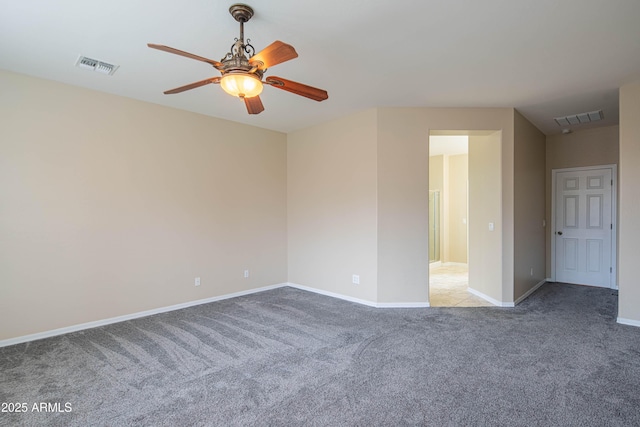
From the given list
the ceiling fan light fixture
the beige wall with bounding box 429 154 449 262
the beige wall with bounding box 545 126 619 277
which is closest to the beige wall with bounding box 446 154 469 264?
the beige wall with bounding box 429 154 449 262

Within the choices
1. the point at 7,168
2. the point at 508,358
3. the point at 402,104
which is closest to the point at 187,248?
the point at 7,168

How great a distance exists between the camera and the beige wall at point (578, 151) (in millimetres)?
5379

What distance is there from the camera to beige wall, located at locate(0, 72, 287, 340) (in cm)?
328

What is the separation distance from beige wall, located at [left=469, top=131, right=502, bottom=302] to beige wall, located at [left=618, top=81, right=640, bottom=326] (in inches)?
48.6

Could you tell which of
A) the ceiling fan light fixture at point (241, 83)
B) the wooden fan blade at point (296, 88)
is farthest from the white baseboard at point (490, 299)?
the ceiling fan light fixture at point (241, 83)

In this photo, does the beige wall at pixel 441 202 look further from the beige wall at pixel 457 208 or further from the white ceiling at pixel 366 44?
the white ceiling at pixel 366 44

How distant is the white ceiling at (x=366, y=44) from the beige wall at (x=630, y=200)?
0.94ft

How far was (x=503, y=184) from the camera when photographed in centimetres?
439

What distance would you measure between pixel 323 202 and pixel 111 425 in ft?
12.5

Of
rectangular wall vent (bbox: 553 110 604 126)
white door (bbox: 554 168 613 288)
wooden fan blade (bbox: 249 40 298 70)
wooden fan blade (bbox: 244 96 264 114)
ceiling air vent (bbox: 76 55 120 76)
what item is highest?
ceiling air vent (bbox: 76 55 120 76)

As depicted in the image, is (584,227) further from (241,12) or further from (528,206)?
(241,12)

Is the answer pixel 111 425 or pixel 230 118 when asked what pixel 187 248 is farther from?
pixel 111 425

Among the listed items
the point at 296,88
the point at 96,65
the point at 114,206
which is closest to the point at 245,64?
the point at 296,88

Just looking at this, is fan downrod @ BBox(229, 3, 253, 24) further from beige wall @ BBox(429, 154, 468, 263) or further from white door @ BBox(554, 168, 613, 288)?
beige wall @ BBox(429, 154, 468, 263)
